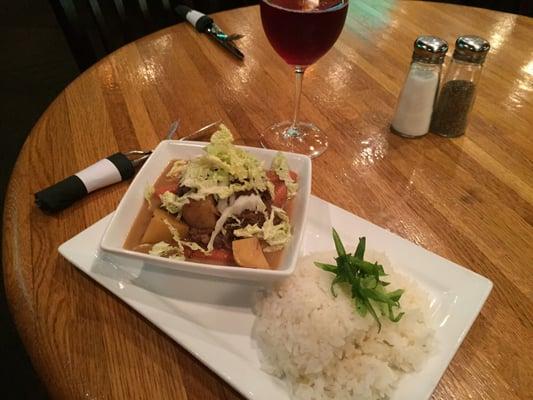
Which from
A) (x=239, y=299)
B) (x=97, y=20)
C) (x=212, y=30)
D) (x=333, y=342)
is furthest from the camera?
(x=97, y=20)

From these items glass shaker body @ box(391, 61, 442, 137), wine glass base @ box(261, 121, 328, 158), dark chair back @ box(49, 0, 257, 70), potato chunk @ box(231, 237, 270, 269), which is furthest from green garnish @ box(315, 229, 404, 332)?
dark chair back @ box(49, 0, 257, 70)

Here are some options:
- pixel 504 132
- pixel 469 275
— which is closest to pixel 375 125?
pixel 504 132

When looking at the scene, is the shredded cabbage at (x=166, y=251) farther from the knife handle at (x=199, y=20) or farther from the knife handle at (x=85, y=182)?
the knife handle at (x=199, y=20)

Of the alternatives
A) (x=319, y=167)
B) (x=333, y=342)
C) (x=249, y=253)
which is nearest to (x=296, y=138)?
(x=319, y=167)

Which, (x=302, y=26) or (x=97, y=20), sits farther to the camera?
(x=97, y=20)

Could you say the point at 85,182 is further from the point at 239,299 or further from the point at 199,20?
the point at 199,20

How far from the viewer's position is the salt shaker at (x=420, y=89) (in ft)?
3.55

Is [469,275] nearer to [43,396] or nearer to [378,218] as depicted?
[378,218]

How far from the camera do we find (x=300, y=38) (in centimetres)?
97

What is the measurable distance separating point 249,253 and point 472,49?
81 centimetres

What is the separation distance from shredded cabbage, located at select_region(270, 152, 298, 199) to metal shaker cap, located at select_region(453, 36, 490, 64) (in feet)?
1.92

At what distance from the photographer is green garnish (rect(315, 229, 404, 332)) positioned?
0.67 meters

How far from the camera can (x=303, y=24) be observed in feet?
3.07

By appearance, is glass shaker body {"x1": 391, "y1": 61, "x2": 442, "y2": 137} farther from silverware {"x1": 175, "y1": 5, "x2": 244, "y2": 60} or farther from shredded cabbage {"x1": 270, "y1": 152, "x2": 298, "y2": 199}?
silverware {"x1": 175, "y1": 5, "x2": 244, "y2": 60}
